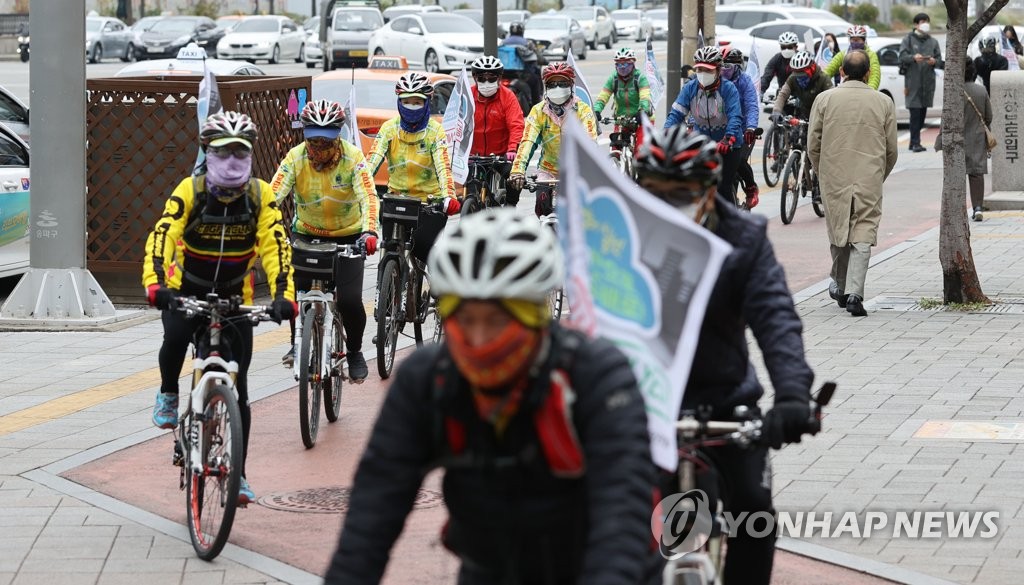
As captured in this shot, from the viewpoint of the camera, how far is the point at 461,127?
13.5m

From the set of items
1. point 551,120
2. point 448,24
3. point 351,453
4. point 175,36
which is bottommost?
point 351,453

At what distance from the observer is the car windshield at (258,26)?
53.0 m

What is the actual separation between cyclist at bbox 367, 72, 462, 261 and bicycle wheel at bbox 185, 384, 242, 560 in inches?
159

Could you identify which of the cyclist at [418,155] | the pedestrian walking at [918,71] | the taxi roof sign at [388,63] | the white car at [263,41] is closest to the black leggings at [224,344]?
the cyclist at [418,155]

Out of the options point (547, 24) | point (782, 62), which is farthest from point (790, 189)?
point (547, 24)

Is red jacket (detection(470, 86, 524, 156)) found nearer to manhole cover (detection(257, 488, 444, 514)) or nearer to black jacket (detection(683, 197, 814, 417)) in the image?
manhole cover (detection(257, 488, 444, 514))

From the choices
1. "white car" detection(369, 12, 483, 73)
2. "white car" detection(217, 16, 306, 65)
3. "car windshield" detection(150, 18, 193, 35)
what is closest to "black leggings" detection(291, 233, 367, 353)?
"white car" detection(369, 12, 483, 73)

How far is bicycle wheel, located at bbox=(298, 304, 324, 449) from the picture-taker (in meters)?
8.45

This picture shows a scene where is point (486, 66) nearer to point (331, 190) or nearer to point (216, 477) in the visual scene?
point (331, 190)

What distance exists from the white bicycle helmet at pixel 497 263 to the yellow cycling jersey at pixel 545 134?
9639 millimetres

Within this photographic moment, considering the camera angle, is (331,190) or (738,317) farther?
(331,190)

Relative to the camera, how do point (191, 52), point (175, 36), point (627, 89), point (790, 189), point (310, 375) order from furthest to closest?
1. point (175, 36)
2. point (191, 52)
3. point (790, 189)
4. point (627, 89)
5. point (310, 375)

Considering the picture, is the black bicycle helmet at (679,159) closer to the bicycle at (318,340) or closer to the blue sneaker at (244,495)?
the blue sneaker at (244,495)

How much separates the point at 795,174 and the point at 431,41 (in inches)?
994
